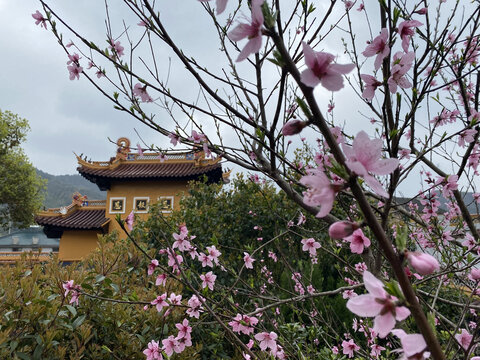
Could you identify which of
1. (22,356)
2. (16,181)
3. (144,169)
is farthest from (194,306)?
(16,181)

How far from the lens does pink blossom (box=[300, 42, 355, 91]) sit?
0.63 meters

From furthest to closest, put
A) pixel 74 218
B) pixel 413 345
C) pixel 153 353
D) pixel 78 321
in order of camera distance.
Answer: pixel 74 218
pixel 78 321
pixel 153 353
pixel 413 345

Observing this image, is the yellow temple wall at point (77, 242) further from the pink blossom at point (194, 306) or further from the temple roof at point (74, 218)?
the pink blossom at point (194, 306)

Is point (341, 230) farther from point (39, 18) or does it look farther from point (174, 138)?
point (39, 18)

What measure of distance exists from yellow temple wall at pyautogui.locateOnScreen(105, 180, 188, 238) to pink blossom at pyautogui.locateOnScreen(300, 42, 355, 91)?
14488mm

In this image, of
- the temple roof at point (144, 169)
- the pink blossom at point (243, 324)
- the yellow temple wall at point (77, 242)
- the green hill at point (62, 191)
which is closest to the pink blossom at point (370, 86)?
the pink blossom at point (243, 324)

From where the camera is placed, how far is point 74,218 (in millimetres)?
16141

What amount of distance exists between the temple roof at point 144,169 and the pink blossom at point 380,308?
1323 centimetres

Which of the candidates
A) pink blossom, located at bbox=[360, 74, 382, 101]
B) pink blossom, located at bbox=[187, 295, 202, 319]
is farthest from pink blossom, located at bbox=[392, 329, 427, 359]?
pink blossom, located at bbox=[187, 295, 202, 319]

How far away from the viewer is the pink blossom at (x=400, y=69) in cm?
126

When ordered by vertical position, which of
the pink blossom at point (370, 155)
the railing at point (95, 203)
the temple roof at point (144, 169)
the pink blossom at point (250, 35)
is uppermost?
the temple roof at point (144, 169)

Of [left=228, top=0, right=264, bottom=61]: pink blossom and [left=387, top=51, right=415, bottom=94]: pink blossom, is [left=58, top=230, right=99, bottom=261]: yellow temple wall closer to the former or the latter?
[left=387, top=51, right=415, bottom=94]: pink blossom

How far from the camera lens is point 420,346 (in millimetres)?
535

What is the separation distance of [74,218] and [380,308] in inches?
709
